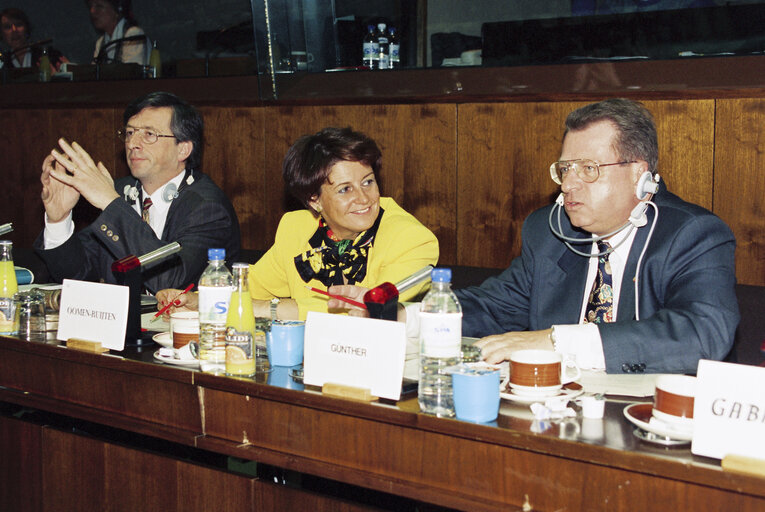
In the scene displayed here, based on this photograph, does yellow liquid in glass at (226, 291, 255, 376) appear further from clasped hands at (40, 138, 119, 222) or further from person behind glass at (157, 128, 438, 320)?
clasped hands at (40, 138, 119, 222)

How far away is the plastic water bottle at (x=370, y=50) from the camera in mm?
3451

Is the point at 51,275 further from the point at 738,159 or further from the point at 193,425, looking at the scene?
the point at 738,159

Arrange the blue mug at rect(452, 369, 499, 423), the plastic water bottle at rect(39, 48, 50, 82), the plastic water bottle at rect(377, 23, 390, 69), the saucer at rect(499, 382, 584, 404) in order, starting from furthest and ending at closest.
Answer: the plastic water bottle at rect(39, 48, 50, 82) < the plastic water bottle at rect(377, 23, 390, 69) < the saucer at rect(499, 382, 584, 404) < the blue mug at rect(452, 369, 499, 423)

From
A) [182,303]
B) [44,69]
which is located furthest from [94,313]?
[44,69]

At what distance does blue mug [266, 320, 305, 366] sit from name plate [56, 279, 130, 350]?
0.35 meters

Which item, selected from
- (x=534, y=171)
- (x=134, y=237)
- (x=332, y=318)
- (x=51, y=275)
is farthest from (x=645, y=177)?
(x=51, y=275)

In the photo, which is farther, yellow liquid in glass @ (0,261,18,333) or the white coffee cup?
yellow liquid in glass @ (0,261,18,333)

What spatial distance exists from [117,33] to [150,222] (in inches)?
120

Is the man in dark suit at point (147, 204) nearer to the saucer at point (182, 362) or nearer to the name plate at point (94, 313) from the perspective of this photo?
the name plate at point (94, 313)

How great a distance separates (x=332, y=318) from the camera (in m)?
1.43

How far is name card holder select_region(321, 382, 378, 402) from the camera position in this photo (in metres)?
1.37

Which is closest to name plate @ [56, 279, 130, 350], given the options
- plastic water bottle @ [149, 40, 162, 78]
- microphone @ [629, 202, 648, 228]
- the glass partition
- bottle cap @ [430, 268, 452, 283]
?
bottle cap @ [430, 268, 452, 283]

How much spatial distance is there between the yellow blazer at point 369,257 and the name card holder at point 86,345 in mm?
598

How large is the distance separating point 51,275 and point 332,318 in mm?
1708
